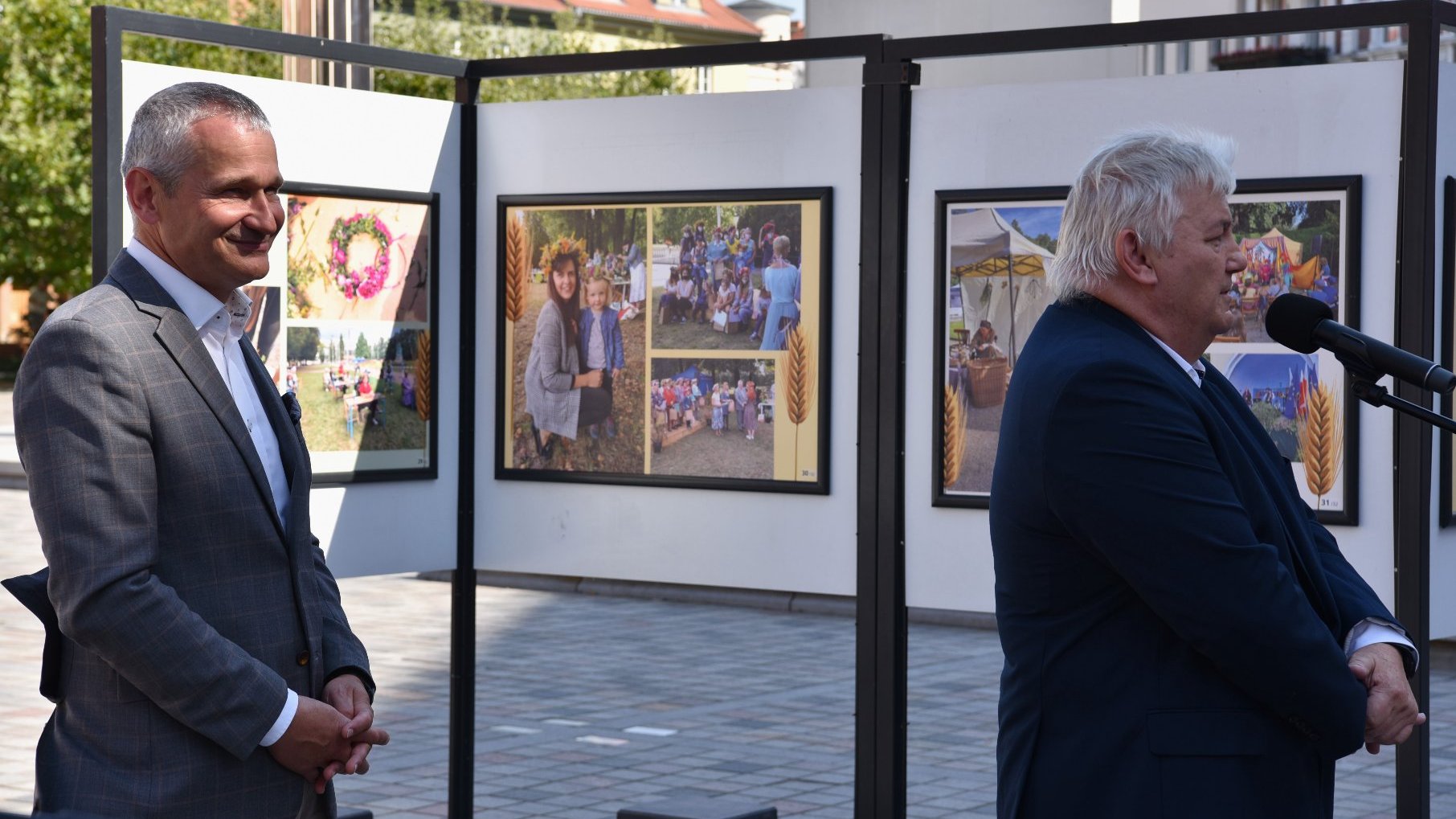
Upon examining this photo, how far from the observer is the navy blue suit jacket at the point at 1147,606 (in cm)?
254

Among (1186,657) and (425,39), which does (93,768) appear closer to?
(1186,657)

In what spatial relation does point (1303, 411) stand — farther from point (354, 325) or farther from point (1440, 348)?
point (354, 325)

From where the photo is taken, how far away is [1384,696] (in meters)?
2.67

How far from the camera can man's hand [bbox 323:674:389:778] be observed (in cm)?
275

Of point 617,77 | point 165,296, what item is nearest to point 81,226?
point 617,77

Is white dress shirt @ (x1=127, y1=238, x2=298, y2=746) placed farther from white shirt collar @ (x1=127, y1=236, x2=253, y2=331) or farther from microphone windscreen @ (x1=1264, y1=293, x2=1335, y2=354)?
microphone windscreen @ (x1=1264, y1=293, x2=1335, y2=354)

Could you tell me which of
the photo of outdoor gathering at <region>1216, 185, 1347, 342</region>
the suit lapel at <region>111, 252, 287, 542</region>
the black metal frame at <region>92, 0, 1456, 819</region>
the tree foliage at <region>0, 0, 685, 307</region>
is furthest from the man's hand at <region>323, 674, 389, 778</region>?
the tree foliage at <region>0, 0, 685, 307</region>

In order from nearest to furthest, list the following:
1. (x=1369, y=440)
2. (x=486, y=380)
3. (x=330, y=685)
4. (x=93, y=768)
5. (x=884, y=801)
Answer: (x=93, y=768)
(x=330, y=685)
(x=1369, y=440)
(x=884, y=801)
(x=486, y=380)

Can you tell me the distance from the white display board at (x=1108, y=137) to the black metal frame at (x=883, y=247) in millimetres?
52

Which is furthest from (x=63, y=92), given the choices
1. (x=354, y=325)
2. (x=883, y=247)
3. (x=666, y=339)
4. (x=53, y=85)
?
(x=883, y=247)

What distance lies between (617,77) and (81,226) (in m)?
10.8

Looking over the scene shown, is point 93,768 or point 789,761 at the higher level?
point 93,768

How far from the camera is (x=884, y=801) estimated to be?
479 centimetres

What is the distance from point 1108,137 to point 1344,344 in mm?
1370
